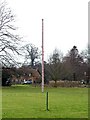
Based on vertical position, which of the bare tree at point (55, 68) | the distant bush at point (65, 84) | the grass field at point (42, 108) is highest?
the bare tree at point (55, 68)

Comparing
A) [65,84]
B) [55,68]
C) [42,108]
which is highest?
[55,68]

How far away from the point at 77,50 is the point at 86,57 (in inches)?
713

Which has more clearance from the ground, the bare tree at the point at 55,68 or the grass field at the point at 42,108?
the bare tree at the point at 55,68

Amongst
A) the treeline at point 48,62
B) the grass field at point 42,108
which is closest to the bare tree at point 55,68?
the treeline at point 48,62

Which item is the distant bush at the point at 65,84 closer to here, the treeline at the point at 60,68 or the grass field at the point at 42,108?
the treeline at the point at 60,68

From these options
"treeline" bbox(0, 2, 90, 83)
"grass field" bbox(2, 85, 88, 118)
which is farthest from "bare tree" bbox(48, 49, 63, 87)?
"grass field" bbox(2, 85, 88, 118)

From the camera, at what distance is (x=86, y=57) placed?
9475 cm

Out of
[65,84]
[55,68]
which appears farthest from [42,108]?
[65,84]

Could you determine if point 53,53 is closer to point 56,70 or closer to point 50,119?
point 56,70

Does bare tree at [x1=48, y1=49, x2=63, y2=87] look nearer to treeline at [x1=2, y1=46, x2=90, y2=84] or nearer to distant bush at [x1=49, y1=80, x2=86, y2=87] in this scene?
treeline at [x1=2, y1=46, x2=90, y2=84]

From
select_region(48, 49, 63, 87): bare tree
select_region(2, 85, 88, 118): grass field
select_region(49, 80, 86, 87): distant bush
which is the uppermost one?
select_region(48, 49, 63, 87): bare tree

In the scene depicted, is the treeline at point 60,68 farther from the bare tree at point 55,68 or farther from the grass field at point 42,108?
the grass field at point 42,108

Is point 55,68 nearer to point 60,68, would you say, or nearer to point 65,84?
point 60,68

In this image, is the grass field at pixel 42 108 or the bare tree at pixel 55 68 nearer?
the grass field at pixel 42 108
